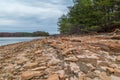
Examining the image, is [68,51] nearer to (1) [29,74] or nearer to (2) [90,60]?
(2) [90,60]

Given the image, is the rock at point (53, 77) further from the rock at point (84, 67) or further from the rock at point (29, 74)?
the rock at point (84, 67)

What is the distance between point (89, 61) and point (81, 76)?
0.85 m

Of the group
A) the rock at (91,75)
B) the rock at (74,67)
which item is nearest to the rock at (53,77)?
the rock at (74,67)

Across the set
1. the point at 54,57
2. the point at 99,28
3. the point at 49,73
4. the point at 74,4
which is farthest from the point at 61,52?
the point at 74,4

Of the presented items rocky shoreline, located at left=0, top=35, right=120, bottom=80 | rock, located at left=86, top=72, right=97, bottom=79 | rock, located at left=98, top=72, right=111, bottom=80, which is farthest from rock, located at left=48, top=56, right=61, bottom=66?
rock, located at left=98, top=72, right=111, bottom=80

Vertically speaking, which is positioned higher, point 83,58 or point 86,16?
point 86,16

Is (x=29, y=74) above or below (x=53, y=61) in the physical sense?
below

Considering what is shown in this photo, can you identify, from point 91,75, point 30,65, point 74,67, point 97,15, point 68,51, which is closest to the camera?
point 91,75

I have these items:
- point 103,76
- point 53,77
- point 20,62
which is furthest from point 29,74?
point 103,76

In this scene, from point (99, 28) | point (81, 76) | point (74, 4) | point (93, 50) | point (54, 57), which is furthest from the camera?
point (74, 4)

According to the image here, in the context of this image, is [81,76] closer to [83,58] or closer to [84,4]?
[83,58]

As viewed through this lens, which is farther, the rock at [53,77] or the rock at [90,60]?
the rock at [90,60]

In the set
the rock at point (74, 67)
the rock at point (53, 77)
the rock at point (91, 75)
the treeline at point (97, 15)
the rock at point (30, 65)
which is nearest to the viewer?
the rock at point (53, 77)

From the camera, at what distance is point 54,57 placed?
528 centimetres
